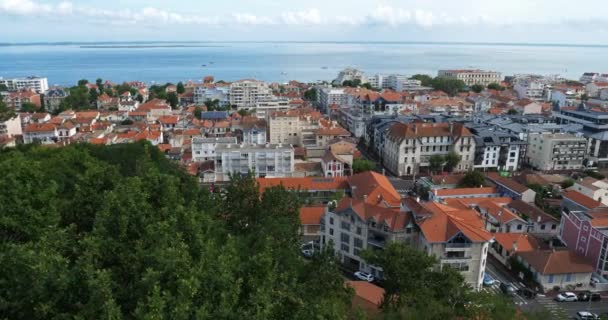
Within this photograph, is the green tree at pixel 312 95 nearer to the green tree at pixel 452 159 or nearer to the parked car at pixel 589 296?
the green tree at pixel 452 159

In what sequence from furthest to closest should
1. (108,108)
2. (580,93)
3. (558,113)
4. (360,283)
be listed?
(580,93) → (108,108) → (558,113) → (360,283)

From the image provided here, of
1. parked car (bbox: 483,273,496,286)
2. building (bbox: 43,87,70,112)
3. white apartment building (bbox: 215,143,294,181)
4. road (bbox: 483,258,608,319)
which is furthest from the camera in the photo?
building (bbox: 43,87,70,112)

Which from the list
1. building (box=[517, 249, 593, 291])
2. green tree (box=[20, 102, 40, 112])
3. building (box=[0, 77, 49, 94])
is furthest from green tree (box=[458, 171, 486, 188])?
building (box=[0, 77, 49, 94])

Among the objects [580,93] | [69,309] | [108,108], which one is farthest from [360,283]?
[580,93]

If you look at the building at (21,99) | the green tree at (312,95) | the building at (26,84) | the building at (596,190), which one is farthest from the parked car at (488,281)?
the building at (26,84)

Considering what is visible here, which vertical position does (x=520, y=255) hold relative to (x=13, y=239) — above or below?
below

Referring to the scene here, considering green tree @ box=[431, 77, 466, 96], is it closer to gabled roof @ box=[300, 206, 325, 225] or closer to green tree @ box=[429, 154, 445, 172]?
green tree @ box=[429, 154, 445, 172]

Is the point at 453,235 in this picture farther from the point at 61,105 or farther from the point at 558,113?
the point at 61,105
